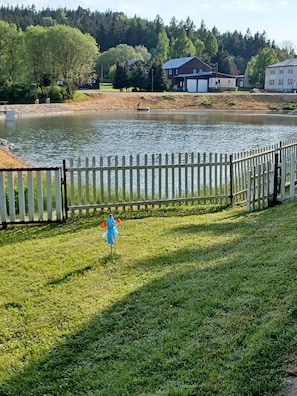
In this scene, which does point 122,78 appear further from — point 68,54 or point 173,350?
point 173,350

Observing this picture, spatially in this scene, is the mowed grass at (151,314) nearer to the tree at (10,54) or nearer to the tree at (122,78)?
the tree at (10,54)

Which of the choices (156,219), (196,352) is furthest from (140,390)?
(156,219)

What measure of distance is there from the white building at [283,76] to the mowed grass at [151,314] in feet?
336

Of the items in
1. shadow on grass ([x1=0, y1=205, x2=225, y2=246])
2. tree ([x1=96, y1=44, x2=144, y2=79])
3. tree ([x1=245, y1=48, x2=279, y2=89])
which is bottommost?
shadow on grass ([x1=0, y1=205, x2=225, y2=246])

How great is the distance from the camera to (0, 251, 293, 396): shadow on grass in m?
3.27

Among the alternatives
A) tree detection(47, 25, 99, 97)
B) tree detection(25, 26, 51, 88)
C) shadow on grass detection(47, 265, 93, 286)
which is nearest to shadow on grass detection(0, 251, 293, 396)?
shadow on grass detection(47, 265, 93, 286)

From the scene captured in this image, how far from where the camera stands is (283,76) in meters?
105

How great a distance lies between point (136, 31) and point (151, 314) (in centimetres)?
17230

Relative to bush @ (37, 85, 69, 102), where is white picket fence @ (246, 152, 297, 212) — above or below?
below

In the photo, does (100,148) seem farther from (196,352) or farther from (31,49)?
(31,49)

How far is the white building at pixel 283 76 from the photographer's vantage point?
104 m

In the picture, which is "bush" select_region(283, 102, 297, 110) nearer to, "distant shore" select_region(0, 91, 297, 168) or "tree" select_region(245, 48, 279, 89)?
"distant shore" select_region(0, 91, 297, 168)

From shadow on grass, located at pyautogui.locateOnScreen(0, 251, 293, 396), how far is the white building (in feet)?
342

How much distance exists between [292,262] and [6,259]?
364cm
